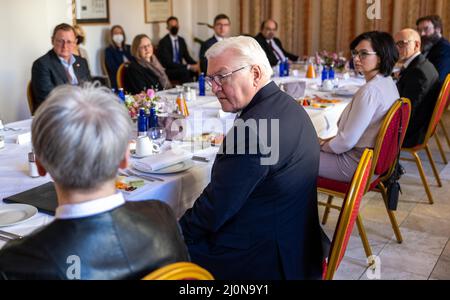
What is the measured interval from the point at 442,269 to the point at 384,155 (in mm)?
688

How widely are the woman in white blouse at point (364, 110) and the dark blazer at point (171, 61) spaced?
4.37 metres

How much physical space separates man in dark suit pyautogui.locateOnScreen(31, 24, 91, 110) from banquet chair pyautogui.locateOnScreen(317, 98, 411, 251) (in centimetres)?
226

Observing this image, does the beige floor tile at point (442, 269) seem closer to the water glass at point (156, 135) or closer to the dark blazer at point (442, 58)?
the water glass at point (156, 135)

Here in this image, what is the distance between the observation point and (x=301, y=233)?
1866mm

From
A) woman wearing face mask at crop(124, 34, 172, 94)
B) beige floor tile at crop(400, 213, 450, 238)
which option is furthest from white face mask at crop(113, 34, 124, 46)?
beige floor tile at crop(400, 213, 450, 238)

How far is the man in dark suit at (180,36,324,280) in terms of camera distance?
175 cm

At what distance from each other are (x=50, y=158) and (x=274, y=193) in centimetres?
86

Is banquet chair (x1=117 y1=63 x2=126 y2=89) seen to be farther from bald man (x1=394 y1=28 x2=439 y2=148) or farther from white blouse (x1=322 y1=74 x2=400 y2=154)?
white blouse (x1=322 y1=74 x2=400 y2=154)

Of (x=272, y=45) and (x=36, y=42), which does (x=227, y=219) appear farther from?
(x=272, y=45)

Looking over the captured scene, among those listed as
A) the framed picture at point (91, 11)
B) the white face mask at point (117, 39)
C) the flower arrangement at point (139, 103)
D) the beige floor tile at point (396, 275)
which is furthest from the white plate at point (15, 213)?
the white face mask at point (117, 39)

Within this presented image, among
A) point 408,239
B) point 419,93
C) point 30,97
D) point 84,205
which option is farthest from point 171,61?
point 84,205

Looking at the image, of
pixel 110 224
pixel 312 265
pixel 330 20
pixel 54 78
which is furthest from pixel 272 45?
pixel 110 224

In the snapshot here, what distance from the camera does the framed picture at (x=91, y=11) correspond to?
6.57 m

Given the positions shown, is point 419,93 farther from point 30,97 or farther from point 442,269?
point 30,97
